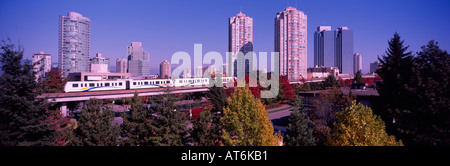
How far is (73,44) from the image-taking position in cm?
10650

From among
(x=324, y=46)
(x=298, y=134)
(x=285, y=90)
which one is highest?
(x=324, y=46)

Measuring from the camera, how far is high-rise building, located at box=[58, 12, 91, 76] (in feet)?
345

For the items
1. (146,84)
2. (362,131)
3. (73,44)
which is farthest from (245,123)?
(73,44)

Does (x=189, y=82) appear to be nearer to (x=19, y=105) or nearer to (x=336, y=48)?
(x=19, y=105)

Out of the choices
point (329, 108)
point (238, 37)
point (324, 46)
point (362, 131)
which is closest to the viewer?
point (362, 131)

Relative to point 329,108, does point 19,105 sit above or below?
above

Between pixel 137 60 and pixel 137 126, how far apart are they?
148171 mm

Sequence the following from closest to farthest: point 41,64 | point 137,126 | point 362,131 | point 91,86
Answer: point 362,131 → point 137,126 → point 91,86 → point 41,64

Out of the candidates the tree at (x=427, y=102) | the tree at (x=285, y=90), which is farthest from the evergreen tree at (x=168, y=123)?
the tree at (x=285, y=90)

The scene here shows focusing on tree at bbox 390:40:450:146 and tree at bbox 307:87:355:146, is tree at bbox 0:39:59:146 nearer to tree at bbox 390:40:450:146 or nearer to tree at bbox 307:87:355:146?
tree at bbox 307:87:355:146

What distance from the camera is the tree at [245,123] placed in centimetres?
884

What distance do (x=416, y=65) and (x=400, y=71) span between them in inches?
73.0

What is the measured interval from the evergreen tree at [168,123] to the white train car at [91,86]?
1930 cm
